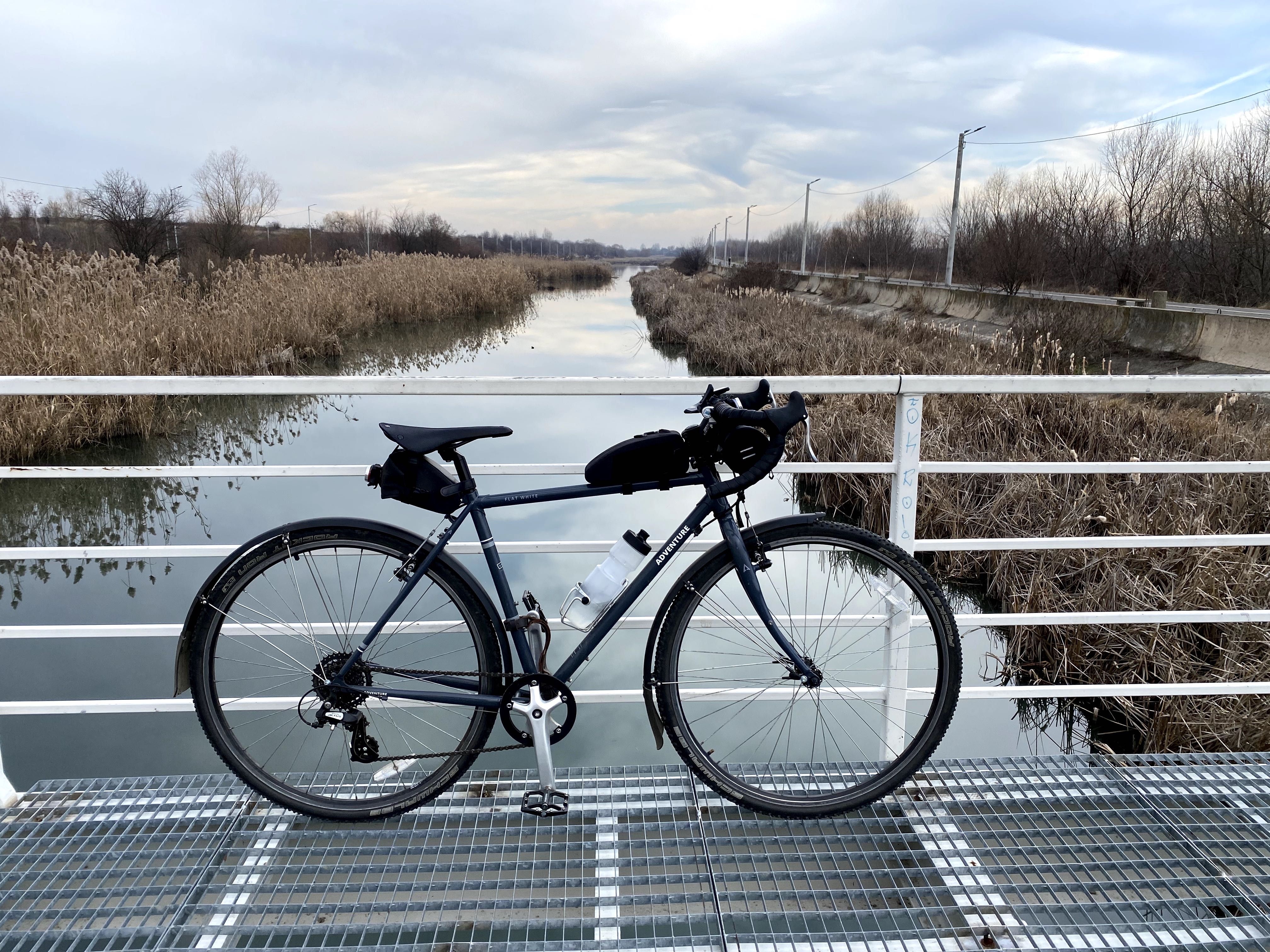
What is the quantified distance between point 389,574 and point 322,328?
468 inches

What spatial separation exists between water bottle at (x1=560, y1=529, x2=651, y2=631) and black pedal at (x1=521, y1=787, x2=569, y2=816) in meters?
0.34

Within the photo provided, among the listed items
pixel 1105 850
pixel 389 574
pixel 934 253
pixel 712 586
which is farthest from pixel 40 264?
pixel 934 253

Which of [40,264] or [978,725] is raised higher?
[40,264]

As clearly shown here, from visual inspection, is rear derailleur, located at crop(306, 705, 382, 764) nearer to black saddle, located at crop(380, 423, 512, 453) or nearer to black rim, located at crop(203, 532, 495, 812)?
black rim, located at crop(203, 532, 495, 812)

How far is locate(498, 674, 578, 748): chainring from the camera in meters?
1.79

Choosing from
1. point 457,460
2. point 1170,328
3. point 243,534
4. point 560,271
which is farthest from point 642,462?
point 560,271

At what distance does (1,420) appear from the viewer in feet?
21.3

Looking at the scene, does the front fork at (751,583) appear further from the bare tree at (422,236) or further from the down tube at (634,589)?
the bare tree at (422,236)

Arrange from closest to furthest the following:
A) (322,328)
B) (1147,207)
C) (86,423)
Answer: (86,423), (322,328), (1147,207)

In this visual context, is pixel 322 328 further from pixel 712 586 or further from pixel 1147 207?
pixel 1147 207

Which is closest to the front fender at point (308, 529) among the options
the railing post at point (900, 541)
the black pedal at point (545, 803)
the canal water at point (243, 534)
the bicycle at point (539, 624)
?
the bicycle at point (539, 624)

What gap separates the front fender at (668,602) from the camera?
178 cm

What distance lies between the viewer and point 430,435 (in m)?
1.73

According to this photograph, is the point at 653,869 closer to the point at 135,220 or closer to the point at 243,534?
the point at 243,534
